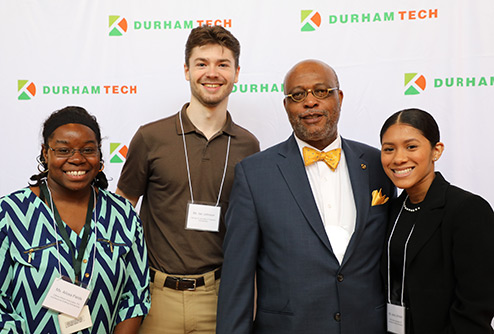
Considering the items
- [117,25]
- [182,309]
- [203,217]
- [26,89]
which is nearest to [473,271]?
[203,217]

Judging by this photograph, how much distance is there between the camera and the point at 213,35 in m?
2.36

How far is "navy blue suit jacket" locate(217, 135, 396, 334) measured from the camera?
1.81 m

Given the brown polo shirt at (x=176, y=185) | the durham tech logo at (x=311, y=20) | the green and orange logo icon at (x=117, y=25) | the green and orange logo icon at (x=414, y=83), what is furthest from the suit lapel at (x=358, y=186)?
the green and orange logo icon at (x=117, y=25)

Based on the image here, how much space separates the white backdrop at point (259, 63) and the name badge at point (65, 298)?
1496 millimetres

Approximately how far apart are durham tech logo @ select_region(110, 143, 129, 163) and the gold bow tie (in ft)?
5.07

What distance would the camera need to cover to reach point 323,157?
6.49ft

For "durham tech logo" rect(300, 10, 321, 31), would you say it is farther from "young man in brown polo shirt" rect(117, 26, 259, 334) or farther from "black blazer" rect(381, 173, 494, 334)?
"black blazer" rect(381, 173, 494, 334)

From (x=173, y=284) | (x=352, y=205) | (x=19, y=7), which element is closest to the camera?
(x=352, y=205)

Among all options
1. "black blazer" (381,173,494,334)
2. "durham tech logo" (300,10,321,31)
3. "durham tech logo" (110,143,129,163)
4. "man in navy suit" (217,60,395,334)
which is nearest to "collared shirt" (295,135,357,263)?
"man in navy suit" (217,60,395,334)

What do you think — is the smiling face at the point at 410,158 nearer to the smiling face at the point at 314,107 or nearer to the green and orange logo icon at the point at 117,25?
the smiling face at the point at 314,107

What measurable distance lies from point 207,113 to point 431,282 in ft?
4.09

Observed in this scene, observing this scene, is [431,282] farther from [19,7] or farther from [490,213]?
[19,7]

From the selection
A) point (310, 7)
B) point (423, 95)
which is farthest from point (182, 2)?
point (423, 95)

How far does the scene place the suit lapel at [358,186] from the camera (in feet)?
6.01
